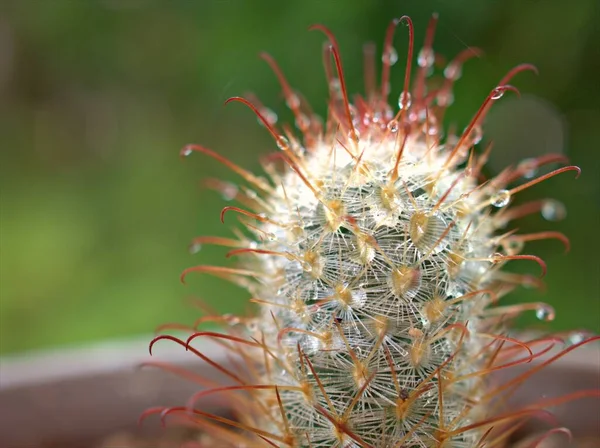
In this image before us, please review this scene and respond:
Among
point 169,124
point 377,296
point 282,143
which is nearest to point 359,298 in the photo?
point 377,296

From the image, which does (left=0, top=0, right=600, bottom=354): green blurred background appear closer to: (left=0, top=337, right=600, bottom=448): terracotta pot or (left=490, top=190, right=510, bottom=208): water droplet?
(left=0, top=337, right=600, bottom=448): terracotta pot

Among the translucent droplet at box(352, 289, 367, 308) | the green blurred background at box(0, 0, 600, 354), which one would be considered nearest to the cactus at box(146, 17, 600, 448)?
the translucent droplet at box(352, 289, 367, 308)

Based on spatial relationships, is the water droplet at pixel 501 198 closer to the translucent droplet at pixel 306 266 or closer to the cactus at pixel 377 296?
the cactus at pixel 377 296

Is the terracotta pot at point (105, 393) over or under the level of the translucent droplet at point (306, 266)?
over

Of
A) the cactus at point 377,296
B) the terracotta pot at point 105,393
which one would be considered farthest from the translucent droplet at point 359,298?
the terracotta pot at point 105,393

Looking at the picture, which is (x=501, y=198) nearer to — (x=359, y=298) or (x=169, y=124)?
(x=359, y=298)

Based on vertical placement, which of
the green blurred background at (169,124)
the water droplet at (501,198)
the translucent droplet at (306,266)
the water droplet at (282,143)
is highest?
the green blurred background at (169,124)

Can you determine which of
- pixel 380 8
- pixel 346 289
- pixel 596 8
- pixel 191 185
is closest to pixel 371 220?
pixel 346 289
